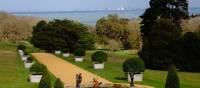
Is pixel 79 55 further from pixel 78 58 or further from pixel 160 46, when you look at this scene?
pixel 160 46

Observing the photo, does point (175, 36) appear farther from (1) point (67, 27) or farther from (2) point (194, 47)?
(1) point (67, 27)

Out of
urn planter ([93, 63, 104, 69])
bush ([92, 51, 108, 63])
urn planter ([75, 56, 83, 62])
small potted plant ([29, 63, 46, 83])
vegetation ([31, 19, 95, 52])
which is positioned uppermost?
small potted plant ([29, 63, 46, 83])

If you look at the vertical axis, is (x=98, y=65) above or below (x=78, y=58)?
above

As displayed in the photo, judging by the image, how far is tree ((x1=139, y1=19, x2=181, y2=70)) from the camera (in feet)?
131

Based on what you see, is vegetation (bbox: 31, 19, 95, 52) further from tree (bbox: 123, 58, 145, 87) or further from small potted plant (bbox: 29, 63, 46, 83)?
tree (bbox: 123, 58, 145, 87)

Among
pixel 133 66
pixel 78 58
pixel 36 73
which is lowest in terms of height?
pixel 78 58

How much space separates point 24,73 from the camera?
35.2 metres

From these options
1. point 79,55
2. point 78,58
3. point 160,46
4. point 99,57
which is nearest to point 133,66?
point 99,57

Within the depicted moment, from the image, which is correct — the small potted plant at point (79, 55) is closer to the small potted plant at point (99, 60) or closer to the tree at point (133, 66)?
the small potted plant at point (99, 60)

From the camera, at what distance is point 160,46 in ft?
134

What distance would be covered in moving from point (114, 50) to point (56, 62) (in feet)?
102

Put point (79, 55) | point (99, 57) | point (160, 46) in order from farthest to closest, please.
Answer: point (79, 55) → point (160, 46) → point (99, 57)

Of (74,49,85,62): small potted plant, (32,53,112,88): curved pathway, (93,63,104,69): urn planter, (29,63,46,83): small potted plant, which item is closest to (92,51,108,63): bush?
(93,63,104,69): urn planter

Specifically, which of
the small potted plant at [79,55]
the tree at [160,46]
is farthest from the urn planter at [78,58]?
the tree at [160,46]
